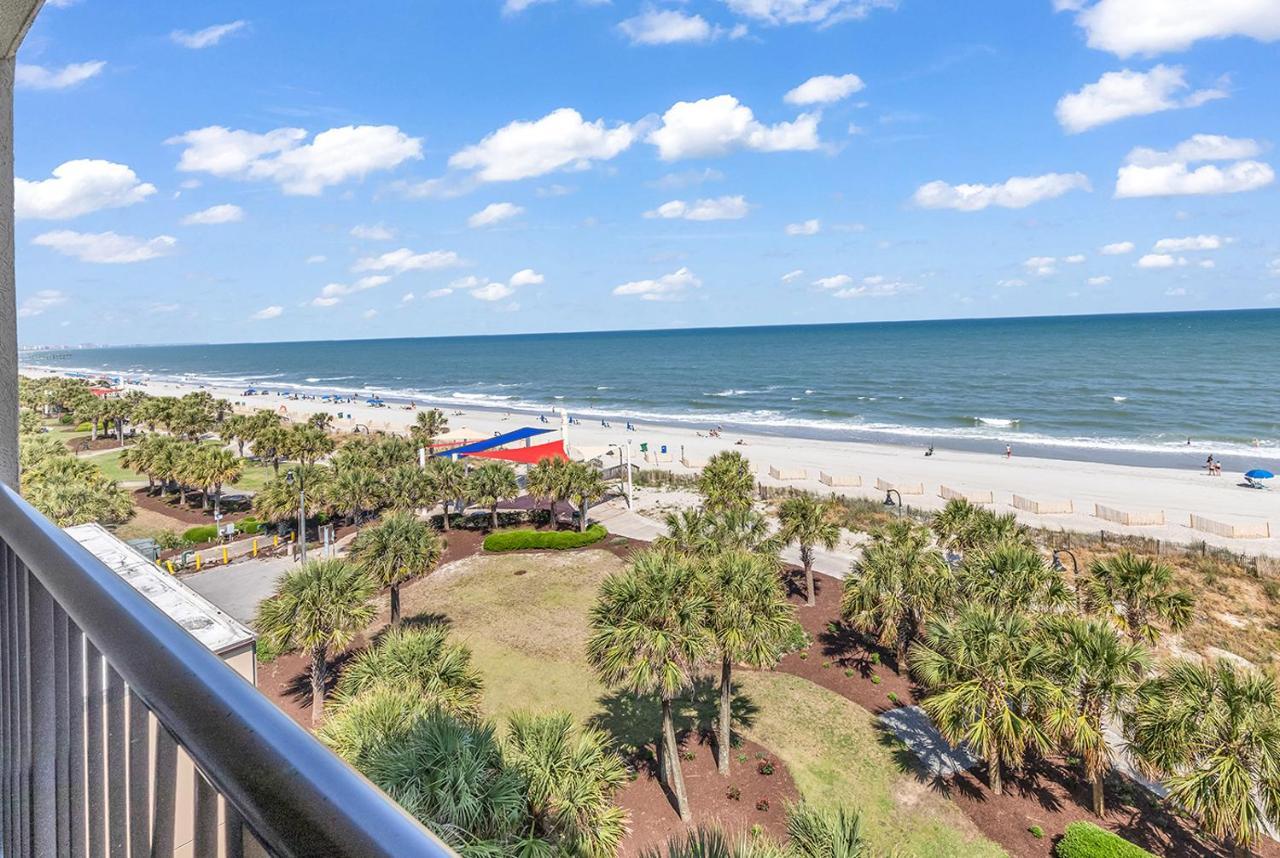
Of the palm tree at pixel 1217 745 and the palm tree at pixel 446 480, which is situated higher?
the palm tree at pixel 446 480

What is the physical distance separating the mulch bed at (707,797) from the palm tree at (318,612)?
768 cm

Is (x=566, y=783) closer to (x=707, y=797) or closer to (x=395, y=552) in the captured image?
(x=707, y=797)

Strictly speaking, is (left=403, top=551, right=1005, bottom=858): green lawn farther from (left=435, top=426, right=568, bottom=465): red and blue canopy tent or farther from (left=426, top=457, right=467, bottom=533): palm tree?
(left=435, top=426, right=568, bottom=465): red and blue canopy tent

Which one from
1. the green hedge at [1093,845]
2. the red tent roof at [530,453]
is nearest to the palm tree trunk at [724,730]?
the green hedge at [1093,845]

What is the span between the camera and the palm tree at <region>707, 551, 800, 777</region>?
14.4m

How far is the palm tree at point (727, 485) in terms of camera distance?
28.1 m

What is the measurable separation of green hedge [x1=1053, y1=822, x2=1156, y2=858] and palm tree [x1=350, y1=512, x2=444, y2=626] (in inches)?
676

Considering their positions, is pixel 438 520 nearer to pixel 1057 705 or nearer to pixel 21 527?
pixel 1057 705

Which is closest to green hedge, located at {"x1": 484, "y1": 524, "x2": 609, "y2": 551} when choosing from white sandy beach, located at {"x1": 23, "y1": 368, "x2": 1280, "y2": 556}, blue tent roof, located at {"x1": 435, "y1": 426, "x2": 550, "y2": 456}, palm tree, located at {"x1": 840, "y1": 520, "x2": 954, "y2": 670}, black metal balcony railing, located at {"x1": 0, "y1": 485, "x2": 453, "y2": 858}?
blue tent roof, located at {"x1": 435, "y1": 426, "x2": 550, "y2": 456}

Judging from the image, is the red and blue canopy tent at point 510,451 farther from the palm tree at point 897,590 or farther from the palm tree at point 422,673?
the palm tree at point 422,673

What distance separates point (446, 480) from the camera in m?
31.5

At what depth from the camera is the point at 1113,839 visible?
12.2 m

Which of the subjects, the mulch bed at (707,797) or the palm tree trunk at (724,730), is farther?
the palm tree trunk at (724,730)

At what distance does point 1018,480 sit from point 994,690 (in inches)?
1352
